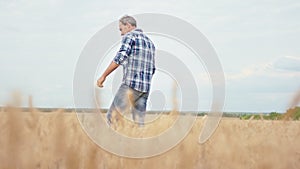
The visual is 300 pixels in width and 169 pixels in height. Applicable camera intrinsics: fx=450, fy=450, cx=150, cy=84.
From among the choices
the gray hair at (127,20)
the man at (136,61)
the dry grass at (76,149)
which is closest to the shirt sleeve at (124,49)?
the man at (136,61)

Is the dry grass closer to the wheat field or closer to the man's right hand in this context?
the wheat field

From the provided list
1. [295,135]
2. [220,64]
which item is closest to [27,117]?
[220,64]

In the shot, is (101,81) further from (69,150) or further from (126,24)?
(69,150)

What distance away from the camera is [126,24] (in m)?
3.80

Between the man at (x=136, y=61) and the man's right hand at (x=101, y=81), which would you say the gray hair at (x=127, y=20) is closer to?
the man at (x=136, y=61)

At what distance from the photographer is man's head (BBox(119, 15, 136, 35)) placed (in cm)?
376

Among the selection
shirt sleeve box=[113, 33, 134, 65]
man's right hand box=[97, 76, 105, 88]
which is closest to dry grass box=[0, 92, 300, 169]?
man's right hand box=[97, 76, 105, 88]

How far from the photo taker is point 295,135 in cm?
284

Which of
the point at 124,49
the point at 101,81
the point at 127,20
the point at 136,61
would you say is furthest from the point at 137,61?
the point at 101,81

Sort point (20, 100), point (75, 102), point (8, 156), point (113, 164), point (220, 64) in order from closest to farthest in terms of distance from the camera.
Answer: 1. point (20, 100)
2. point (8, 156)
3. point (113, 164)
4. point (75, 102)
5. point (220, 64)

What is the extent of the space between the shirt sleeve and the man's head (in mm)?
57

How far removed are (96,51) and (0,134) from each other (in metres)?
0.75

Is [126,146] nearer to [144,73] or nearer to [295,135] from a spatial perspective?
[295,135]

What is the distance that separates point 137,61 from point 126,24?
34cm
